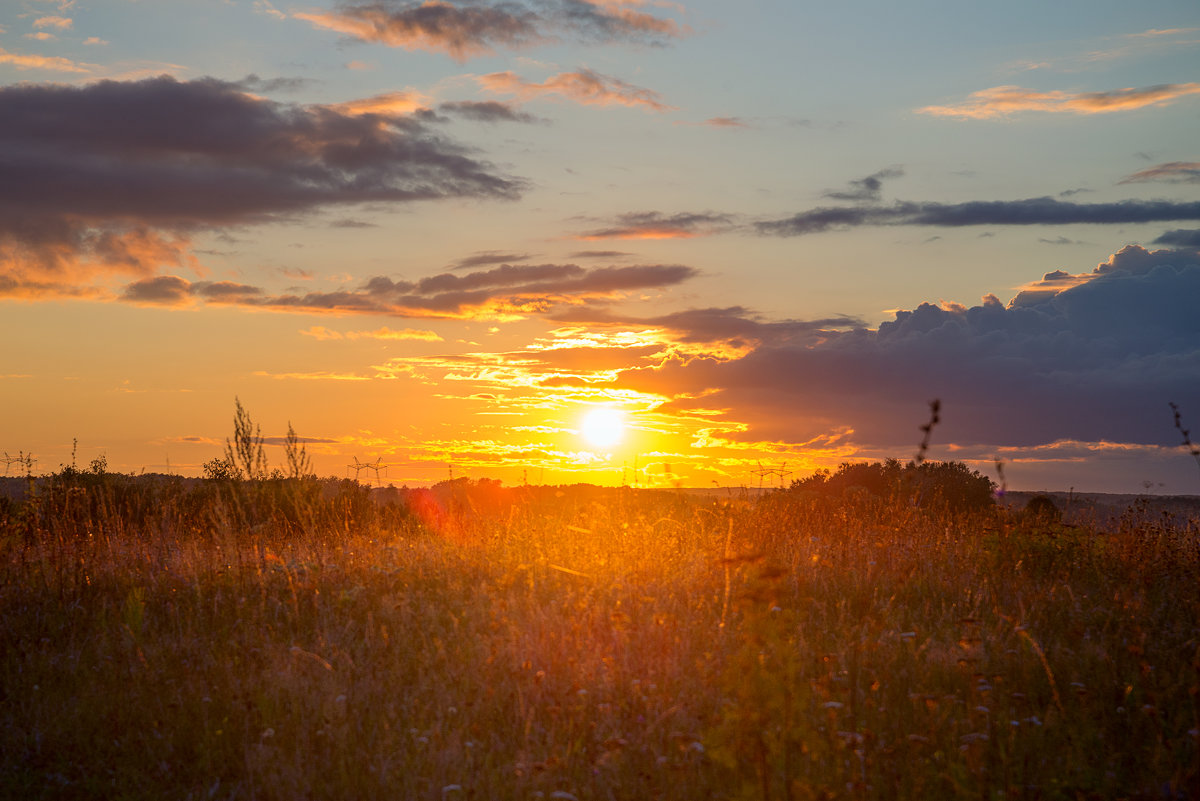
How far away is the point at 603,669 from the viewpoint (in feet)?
19.9

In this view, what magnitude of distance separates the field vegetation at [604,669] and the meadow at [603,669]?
29 millimetres

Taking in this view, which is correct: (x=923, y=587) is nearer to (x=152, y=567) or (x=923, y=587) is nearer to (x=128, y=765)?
(x=128, y=765)

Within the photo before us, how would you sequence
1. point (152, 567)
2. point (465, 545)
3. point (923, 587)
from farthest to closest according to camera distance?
point (465, 545)
point (152, 567)
point (923, 587)

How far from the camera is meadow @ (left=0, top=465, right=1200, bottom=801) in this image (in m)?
4.85

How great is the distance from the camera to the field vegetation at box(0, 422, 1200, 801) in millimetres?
4848

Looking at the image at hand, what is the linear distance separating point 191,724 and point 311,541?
5111 mm

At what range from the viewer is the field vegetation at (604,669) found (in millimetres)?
4848

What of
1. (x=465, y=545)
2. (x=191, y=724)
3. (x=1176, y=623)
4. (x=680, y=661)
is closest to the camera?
(x=191, y=724)

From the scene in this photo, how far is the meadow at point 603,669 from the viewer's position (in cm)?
485

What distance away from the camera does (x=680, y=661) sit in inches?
248

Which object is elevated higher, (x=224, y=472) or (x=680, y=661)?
(x=224, y=472)

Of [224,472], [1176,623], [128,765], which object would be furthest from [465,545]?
[224,472]

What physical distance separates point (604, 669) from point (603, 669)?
1 cm

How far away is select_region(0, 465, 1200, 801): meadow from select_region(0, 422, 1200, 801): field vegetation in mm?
29
